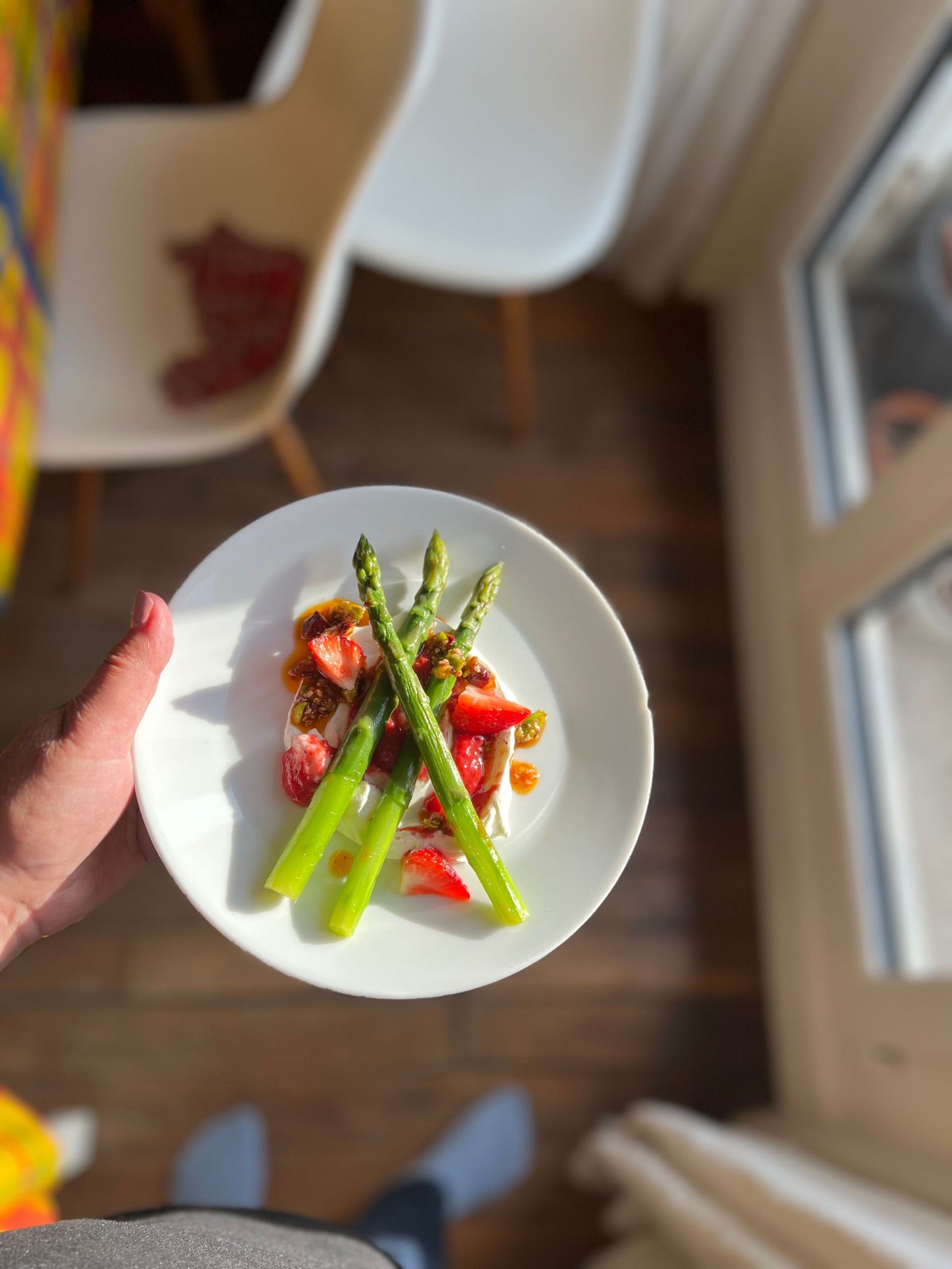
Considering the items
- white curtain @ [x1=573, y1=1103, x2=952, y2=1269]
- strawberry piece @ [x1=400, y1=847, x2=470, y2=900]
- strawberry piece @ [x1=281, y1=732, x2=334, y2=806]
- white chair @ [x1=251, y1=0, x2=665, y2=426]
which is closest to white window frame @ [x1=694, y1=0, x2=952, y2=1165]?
white curtain @ [x1=573, y1=1103, x2=952, y2=1269]

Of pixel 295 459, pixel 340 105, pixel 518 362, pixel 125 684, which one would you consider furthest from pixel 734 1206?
pixel 340 105

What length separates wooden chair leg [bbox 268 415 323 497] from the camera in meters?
1.73

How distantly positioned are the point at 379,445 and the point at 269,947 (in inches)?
57.6

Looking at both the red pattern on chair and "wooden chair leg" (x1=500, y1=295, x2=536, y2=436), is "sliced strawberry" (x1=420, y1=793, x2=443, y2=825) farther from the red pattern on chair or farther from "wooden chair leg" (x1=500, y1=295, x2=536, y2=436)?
"wooden chair leg" (x1=500, y1=295, x2=536, y2=436)

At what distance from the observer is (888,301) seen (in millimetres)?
1801

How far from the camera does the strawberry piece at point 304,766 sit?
0.87m

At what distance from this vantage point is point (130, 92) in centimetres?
222

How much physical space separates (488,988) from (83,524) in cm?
124

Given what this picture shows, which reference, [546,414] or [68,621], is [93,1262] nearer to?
[68,621]

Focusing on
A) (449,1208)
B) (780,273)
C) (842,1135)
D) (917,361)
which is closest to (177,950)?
(449,1208)

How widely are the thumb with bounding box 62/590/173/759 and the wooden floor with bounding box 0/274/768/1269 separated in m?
1.07

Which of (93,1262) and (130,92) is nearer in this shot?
(93,1262)

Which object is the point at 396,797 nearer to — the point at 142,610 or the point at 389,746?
the point at 389,746

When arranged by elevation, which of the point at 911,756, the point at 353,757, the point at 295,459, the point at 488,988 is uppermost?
the point at 353,757
